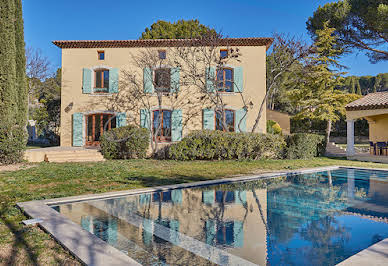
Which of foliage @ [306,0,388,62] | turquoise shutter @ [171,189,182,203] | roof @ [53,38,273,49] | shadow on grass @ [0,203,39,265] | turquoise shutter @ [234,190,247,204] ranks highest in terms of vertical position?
foliage @ [306,0,388,62]

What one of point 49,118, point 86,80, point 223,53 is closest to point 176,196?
point 223,53

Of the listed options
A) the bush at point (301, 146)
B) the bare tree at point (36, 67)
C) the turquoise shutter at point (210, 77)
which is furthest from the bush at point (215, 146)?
the bare tree at point (36, 67)

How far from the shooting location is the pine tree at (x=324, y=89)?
57.4 feet

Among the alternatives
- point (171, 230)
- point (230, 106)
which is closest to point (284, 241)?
point (171, 230)

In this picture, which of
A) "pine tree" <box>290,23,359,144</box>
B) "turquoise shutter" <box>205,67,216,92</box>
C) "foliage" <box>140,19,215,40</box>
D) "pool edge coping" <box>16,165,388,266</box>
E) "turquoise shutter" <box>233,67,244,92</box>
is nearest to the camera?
"pool edge coping" <box>16,165,388,266</box>

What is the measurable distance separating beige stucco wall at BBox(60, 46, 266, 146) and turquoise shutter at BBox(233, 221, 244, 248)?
11.5 m

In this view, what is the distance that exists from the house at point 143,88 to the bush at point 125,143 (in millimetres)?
2433

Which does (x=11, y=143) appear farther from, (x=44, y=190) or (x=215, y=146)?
(x=215, y=146)

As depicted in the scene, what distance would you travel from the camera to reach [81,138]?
1490 centimetres

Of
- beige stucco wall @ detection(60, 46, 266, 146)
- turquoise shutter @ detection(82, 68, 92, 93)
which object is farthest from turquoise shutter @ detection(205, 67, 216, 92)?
turquoise shutter @ detection(82, 68, 92, 93)

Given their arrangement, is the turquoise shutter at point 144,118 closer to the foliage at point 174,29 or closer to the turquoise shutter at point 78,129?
the turquoise shutter at point 78,129

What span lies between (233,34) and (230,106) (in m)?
3.73

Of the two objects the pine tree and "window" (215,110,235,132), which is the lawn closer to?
"window" (215,110,235,132)

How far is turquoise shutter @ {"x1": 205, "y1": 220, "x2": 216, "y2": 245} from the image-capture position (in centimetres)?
303
